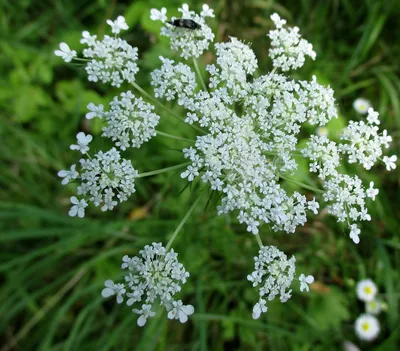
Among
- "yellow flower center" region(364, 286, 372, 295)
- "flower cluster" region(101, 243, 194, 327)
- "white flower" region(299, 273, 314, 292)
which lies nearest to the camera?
"flower cluster" region(101, 243, 194, 327)

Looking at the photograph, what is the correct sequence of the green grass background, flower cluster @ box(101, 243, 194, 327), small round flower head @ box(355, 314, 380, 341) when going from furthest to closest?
small round flower head @ box(355, 314, 380, 341), the green grass background, flower cluster @ box(101, 243, 194, 327)

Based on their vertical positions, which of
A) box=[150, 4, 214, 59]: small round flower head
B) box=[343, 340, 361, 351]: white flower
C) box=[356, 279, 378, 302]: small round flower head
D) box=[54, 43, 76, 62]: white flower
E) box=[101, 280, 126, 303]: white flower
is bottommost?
box=[101, 280, 126, 303]: white flower

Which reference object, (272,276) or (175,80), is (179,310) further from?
(175,80)

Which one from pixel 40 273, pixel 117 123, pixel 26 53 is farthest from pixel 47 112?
pixel 117 123

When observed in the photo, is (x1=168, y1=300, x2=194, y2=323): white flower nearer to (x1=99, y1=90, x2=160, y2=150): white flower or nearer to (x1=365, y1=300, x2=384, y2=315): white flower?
(x1=99, y1=90, x2=160, y2=150): white flower

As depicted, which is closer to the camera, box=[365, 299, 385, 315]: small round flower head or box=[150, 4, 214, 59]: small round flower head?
box=[150, 4, 214, 59]: small round flower head

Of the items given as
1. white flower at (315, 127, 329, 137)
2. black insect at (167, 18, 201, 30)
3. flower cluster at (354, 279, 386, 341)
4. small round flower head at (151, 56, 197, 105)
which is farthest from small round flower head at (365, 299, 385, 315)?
black insect at (167, 18, 201, 30)

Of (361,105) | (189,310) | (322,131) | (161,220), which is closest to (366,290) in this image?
(322,131)

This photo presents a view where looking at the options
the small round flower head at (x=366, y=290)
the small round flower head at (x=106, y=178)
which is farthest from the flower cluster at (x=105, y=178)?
the small round flower head at (x=366, y=290)
